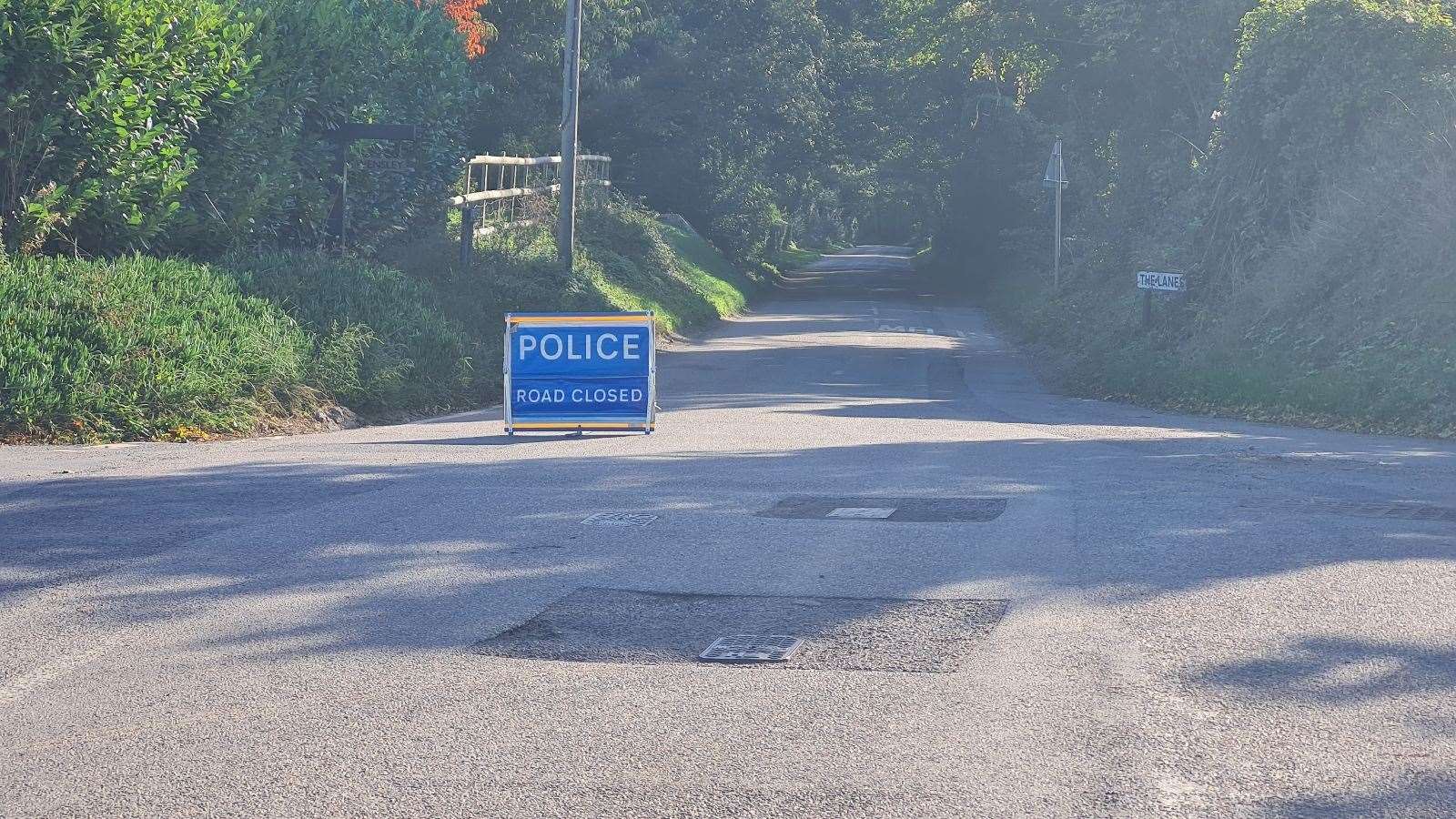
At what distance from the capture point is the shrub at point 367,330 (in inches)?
697

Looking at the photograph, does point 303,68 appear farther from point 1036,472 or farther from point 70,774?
point 70,774

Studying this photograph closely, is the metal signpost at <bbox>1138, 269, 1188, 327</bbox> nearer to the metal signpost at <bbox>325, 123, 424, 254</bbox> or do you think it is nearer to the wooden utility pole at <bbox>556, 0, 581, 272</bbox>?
the wooden utility pole at <bbox>556, 0, 581, 272</bbox>

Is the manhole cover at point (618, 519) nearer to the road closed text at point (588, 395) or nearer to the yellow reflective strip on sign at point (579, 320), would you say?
the road closed text at point (588, 395)

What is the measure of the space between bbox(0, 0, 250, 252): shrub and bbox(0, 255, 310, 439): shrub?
23.9 inches

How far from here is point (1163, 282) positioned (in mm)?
24750

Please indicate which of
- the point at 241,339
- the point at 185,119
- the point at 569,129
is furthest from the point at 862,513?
the point at 569,129

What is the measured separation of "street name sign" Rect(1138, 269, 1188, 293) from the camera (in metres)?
24.6

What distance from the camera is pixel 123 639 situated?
22.1 feet

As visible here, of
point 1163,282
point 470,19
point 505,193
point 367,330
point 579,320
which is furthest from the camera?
point 470,19

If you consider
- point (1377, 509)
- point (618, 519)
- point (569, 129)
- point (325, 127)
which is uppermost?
point (569, 129)

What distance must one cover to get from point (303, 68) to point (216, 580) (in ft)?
46.8

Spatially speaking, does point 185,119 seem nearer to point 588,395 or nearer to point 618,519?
point 588,395

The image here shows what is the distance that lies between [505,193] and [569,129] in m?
4.33

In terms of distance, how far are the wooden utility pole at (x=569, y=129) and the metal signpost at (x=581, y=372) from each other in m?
11.6
